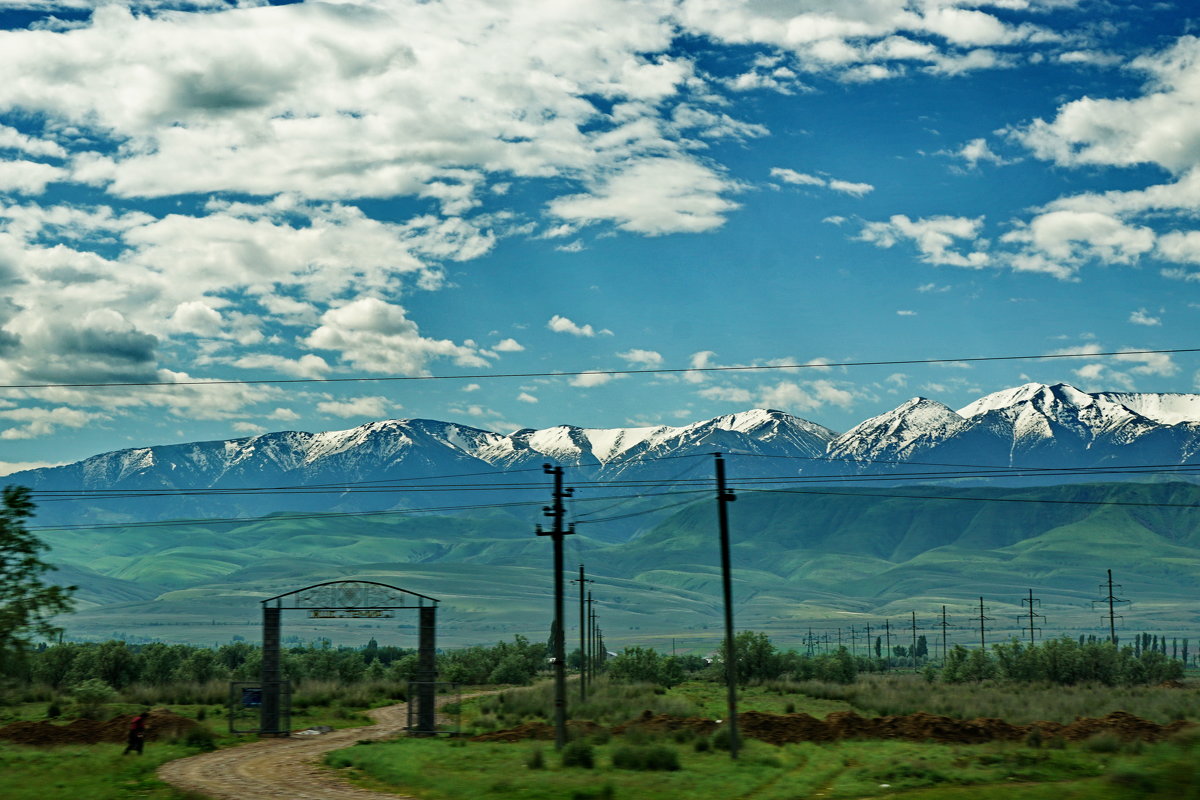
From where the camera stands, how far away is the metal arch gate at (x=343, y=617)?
162 feet

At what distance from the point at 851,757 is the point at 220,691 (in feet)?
150

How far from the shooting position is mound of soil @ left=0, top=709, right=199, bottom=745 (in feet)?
141

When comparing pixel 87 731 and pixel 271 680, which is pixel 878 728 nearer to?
pixel 271 680

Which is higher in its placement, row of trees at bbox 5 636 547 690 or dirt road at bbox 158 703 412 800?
dirt road at bbox 158 703 412 800

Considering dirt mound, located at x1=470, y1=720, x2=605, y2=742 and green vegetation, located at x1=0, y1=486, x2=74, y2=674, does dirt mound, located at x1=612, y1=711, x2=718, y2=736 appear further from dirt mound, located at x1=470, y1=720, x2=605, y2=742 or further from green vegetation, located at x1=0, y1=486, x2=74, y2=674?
green vegetation, located at x1=0, y1=486, x2=74, y2=674

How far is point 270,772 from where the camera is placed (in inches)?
1388

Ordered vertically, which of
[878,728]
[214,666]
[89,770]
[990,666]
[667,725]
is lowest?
[990,666]

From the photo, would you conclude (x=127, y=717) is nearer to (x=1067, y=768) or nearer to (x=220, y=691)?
(x=220, y=691)

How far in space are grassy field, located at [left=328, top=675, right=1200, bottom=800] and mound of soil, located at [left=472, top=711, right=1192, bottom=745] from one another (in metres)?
1.84

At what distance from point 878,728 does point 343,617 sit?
76.0 feet

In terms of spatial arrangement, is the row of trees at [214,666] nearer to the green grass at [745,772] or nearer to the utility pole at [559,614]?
the utility pole at [559,614]

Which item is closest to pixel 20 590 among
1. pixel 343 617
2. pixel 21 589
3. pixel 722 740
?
pixel 21 589

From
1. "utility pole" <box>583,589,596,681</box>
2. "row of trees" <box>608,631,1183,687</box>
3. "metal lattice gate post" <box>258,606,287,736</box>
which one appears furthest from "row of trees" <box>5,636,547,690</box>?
"metal lattice gate post" <box>258,606,287,736</box>

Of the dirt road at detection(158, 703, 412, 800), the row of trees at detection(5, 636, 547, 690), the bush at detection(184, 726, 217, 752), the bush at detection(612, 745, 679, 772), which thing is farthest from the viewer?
the row of trees at detection(5, 636, 547, 690)
